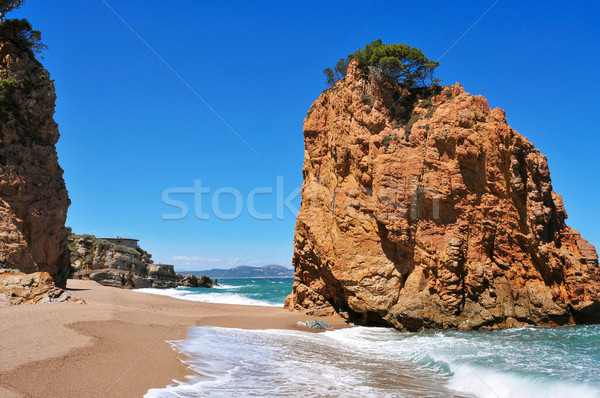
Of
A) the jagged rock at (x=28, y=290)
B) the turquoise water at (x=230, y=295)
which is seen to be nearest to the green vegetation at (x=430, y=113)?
the jagged rock at (x=28, y=290)

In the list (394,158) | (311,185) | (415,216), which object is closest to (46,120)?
(311,185)

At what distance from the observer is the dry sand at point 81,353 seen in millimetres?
5578

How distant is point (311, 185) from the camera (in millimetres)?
20781

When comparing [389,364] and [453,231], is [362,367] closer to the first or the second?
[389,364]

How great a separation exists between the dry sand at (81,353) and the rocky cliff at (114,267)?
117ft

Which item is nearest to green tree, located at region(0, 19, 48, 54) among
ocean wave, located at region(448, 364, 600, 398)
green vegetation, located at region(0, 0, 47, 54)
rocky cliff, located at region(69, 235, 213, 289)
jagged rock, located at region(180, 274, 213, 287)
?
green vegetation, located at region(0, 0, 47, 54)

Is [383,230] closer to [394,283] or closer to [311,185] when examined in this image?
[394,283]

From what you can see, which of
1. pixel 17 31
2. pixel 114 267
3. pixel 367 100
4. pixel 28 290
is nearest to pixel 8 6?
pixel 17 31

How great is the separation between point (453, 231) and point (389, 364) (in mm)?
7583

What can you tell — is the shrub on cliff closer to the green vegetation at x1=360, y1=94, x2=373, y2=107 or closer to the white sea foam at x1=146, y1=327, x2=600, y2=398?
the green vegetation at x1=360, y1=94, x2=373, y2=107

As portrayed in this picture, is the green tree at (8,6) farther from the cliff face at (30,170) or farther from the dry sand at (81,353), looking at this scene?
the dry sand at (81,353)

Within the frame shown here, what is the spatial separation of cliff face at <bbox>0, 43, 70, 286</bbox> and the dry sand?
24.1 feet

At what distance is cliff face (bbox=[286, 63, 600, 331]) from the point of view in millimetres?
15609

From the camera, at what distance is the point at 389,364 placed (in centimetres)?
1013
